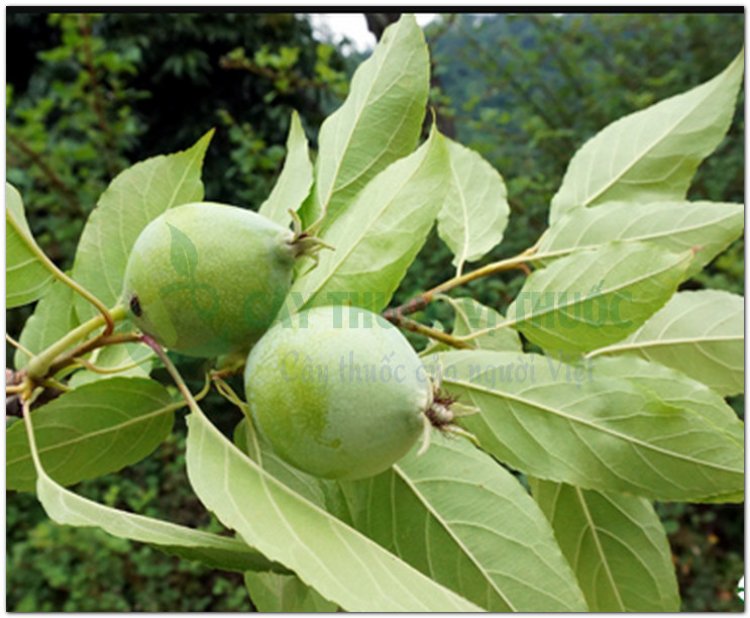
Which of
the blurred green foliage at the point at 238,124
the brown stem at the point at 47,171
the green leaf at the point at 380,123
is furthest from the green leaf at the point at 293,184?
the brown stem at the point at 47,171

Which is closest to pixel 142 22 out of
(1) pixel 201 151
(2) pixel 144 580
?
(2) pixel 144 580

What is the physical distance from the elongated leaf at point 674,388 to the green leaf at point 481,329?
0.18 ft

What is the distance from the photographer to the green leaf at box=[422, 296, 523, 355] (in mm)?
511

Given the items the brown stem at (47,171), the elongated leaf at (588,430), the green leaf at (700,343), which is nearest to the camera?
the elongated leaf at (588,430)

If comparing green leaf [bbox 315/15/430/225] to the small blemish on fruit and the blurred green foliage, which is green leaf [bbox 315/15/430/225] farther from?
the blurred green foliage

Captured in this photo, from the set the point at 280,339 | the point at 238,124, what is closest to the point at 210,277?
the point at 280,339

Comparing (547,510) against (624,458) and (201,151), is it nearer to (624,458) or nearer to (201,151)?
(624,458)

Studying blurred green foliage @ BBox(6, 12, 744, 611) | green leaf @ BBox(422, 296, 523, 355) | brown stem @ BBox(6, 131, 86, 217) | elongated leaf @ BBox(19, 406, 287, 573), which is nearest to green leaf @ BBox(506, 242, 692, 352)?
green leaf @ BBox(422, 296, 523, 355)

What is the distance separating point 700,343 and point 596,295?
5.3 inches

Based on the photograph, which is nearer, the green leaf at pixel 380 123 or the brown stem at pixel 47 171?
the green leaf at pixel 380 123

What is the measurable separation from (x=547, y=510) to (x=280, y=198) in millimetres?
273

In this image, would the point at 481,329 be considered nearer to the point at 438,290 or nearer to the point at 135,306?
the point at 438,290

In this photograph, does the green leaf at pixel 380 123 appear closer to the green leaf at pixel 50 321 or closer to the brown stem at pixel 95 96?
the green leaf at pixel 50 321

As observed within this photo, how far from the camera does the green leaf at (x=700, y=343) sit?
0.55 metres
